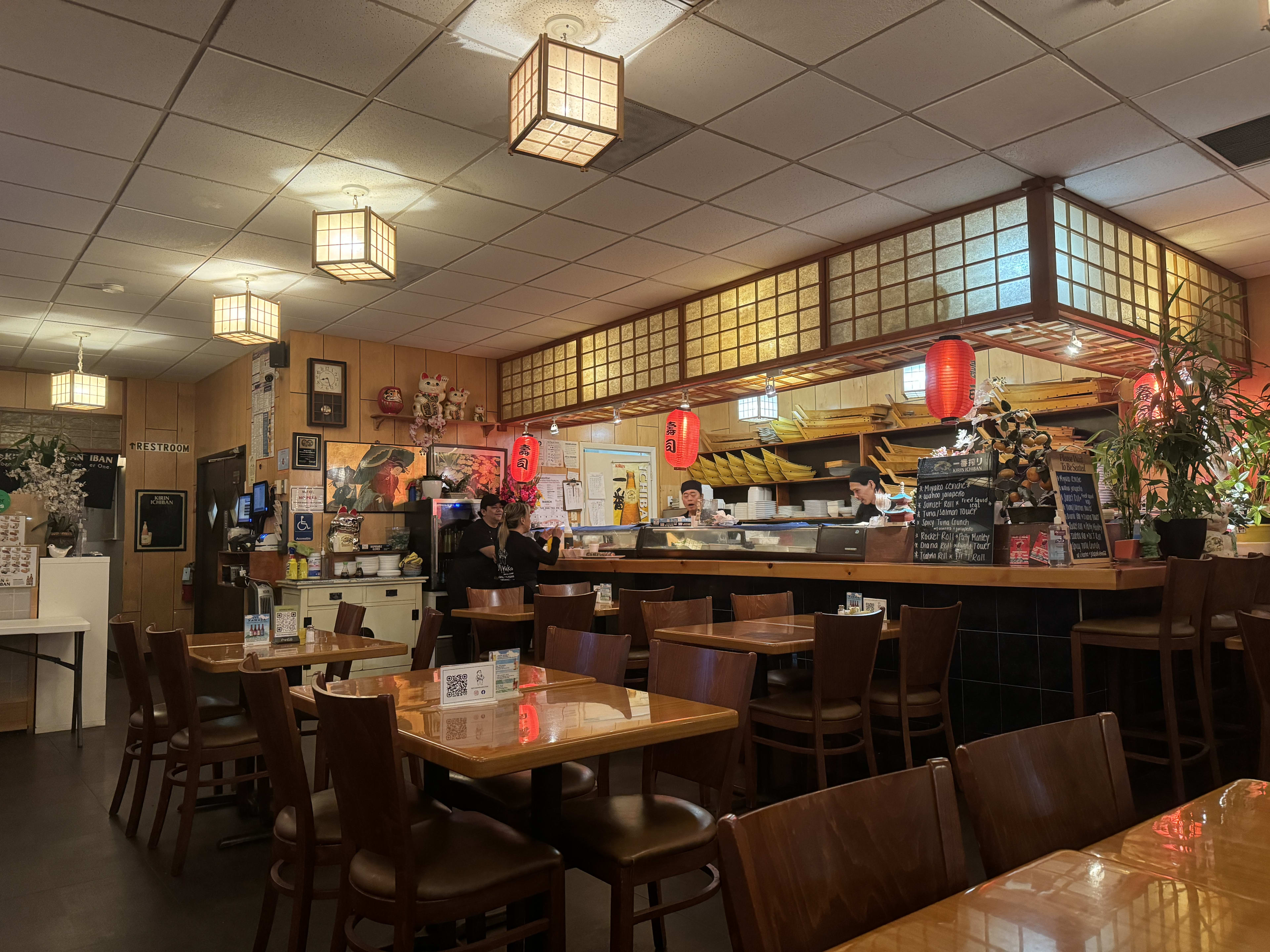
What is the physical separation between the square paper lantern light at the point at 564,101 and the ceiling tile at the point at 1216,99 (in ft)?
8.08

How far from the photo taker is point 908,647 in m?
3.78

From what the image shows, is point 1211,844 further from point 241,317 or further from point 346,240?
point 241,317

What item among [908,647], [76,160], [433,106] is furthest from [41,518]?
[908,647]

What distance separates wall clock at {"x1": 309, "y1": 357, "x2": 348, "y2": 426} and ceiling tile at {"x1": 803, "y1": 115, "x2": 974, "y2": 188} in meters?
5.12

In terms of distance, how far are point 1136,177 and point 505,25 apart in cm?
351

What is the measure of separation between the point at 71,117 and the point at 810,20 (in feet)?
11.0

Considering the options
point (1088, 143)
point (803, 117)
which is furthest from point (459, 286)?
point (1088, 143)

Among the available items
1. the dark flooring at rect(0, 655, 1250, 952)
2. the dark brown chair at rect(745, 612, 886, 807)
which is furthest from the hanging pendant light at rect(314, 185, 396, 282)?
the dark brown chair at rect(745, 612, 886, 807)

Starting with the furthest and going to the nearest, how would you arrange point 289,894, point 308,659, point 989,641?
point 989,641, point 308,659, point 289,894

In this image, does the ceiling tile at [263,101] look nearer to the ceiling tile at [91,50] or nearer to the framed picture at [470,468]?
the ceiling tile at [91,50]

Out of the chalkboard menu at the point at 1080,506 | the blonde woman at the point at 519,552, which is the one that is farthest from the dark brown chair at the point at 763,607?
the blonde woman at the point at 519,552

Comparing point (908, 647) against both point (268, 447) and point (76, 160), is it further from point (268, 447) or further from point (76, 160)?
point (268, 447)

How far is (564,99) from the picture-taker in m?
3.29

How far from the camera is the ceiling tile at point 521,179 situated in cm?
454
